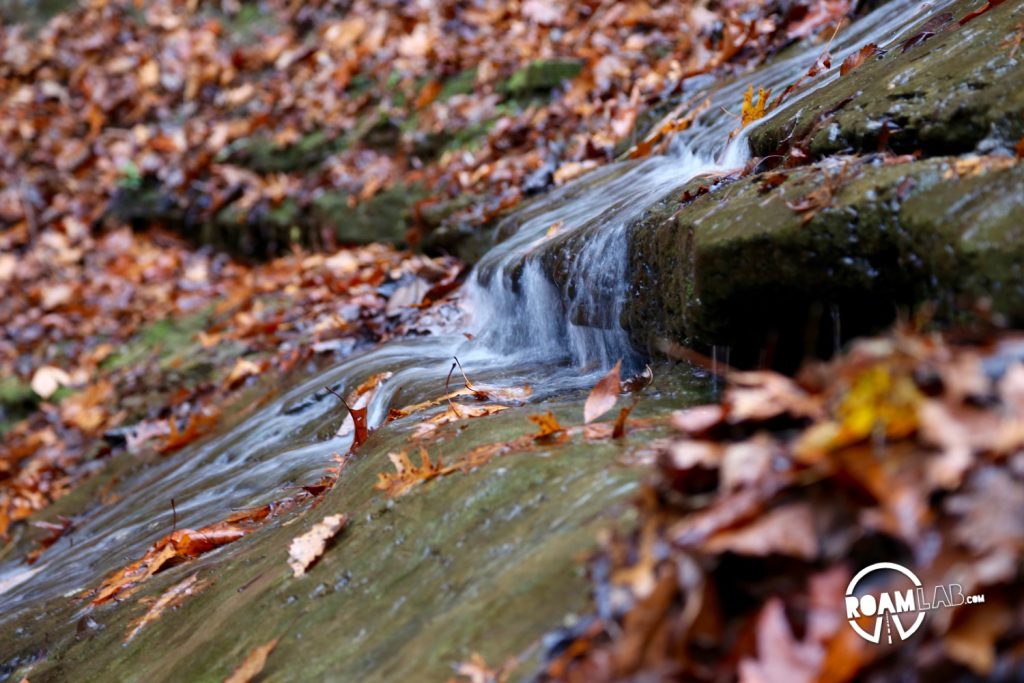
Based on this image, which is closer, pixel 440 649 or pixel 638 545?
pixel 638 545

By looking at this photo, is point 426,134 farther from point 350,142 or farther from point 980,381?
point 980,381

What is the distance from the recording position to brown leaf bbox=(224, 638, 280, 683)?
1888 mm

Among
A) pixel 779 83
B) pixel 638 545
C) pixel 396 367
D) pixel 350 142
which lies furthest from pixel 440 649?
pixel 350 142

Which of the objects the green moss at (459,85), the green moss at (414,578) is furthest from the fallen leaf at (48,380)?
the green moss at (414,578)

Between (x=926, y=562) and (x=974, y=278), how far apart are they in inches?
36.4

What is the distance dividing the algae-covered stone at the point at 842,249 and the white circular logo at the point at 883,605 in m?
0.84

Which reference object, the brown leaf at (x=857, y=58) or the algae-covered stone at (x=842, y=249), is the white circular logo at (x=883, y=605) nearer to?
the algae-covered stone at (x=842, y=249)

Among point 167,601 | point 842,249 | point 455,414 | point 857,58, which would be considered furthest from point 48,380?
point 842,249

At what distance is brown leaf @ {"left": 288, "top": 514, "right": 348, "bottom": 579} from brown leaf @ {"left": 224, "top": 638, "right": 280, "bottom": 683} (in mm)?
215

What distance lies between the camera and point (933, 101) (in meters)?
2.45

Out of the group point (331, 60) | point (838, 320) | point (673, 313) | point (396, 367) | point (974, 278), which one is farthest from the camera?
point (331, 60)

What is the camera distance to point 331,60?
9.38 m

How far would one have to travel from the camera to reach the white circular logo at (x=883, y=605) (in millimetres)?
1178

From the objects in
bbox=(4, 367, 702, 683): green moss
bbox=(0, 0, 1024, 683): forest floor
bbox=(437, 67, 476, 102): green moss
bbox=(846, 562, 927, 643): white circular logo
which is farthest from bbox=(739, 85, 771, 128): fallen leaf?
bbox=(437, 67, 476, 102): green moss
